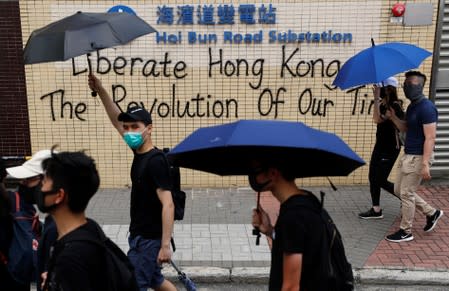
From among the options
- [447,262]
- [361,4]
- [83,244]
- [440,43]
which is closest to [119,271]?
[83,244]

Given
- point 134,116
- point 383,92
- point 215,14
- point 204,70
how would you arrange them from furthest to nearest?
point 204,70 → point 215,14 → point 383,92 → point 134,116

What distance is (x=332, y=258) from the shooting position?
2.62 metres

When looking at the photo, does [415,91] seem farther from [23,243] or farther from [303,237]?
[23,243]

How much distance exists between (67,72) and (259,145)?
18.8ft

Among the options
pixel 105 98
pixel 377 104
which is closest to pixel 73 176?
pixel 105 98

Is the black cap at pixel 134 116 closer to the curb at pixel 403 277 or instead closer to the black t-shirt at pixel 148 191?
the black t-shirt at pixel 148 191

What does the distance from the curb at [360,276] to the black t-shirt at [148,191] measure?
1422mm

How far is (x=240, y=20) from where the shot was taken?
24.2 feet

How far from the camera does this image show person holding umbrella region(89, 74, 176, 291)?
12.4 feet

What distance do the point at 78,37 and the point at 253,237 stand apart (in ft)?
10.6

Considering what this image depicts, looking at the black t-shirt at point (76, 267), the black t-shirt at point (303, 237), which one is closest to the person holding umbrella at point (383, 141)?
the black t-shirt at point (303, 237)

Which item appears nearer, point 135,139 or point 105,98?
point 135,139

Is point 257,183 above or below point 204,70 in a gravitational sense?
below

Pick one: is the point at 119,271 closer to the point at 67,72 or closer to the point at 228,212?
the point at 228,212
